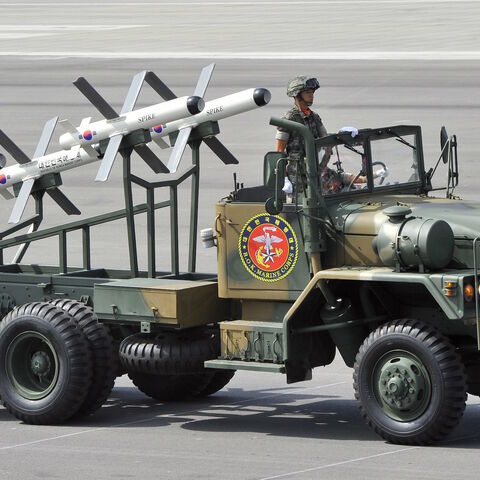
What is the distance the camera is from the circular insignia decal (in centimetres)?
1200

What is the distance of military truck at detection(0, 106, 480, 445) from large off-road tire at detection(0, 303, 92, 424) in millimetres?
12

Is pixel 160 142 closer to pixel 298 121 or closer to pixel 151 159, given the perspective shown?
pixel 151 159

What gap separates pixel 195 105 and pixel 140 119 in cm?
63

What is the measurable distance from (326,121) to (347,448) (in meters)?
22.0

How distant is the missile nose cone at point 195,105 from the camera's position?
13.1 metres

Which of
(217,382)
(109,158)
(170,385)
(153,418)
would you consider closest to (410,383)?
(153,418)

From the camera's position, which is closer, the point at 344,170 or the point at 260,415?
the point at 344,170

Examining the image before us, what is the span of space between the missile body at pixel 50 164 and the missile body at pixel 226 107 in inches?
29.7

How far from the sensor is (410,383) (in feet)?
36.8

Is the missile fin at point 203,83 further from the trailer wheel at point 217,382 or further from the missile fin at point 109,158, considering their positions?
the trailer wheel at point 217,382

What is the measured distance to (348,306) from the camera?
1186 centimetres
